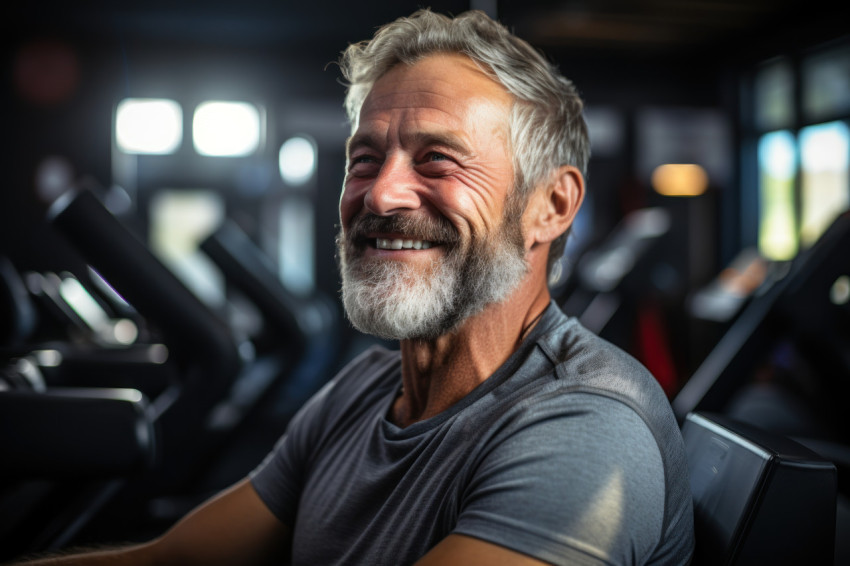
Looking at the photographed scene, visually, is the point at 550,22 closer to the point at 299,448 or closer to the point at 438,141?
the point at 438,141

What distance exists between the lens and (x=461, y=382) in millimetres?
1107

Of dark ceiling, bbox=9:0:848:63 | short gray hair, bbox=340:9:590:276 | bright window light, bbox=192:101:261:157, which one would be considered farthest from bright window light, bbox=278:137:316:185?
short gray hair, bbox=340:9:590:276

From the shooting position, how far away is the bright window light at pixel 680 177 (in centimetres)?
923

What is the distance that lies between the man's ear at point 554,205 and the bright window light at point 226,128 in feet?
25.3

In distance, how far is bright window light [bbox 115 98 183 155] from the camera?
814cm

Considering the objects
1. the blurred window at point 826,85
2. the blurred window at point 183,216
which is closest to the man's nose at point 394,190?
the blurred window at point 826,85

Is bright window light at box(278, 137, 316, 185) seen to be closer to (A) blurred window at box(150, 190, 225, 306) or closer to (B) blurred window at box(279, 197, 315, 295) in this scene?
(B) blurred window at box(279, 197, 315, 295)

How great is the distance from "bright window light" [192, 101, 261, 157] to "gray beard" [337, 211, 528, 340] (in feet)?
25.6

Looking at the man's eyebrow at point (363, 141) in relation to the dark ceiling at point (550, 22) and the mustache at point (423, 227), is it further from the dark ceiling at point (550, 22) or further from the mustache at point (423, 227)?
the dark ceiling at point (550, 22)

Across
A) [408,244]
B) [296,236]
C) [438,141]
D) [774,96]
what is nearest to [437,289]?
[408,244]

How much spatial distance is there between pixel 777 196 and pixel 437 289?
8305 mm

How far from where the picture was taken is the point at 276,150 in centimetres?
849

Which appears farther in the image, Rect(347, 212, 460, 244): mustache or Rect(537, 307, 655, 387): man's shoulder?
Rect(347, 212, 460, 244): mustache

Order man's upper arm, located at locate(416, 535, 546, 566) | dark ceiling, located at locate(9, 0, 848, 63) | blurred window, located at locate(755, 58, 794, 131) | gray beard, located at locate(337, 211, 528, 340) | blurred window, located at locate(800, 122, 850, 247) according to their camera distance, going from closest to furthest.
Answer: man's upper arm, located at locate(416, 535, 546, 566) < gray beard, located at locate(337, 211, 528, 340) < dark ceiling, located at locate(9, 0, 848, 63) < blurred window, located at locate(800, 122, 850, 247) < blurred window, located at locate(755, 58, 794, 131)
